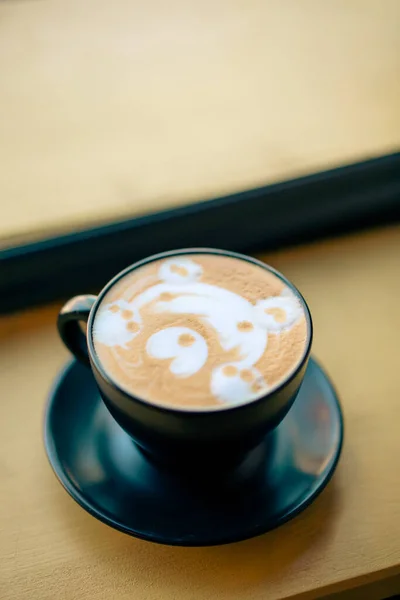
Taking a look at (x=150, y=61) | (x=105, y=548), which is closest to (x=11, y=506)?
(x=105, y=548)

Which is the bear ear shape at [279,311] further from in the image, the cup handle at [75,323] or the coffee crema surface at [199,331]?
the cup handle at [75,323]

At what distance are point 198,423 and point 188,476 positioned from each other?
3.3 inches

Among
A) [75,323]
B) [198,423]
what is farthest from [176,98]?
[198,423]

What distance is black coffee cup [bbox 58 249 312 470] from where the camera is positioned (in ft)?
1.24

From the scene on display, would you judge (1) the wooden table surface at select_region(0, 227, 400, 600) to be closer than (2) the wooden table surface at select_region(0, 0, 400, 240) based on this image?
Yes

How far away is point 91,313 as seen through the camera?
44cm

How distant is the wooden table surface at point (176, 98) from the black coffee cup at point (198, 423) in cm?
24

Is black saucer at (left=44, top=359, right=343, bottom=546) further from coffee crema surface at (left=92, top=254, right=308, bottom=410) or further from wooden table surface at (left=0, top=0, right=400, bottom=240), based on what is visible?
wooden table surface at (left=0, top=0, right=400, bottom=240)

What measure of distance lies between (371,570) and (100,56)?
0.66 meters

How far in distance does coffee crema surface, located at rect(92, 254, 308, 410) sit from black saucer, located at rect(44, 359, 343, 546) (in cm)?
8

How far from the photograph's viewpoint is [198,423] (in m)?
0.38

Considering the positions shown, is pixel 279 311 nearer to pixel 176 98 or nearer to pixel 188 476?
pixel 188 476

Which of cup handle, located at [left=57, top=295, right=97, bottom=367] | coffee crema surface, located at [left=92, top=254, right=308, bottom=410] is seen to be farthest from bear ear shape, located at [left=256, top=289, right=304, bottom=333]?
cup handle, located at [left=57, top=295, right=97, bottom=367]

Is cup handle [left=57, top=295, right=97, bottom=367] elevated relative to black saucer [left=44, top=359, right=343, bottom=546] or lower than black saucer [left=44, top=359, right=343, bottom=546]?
elevated
